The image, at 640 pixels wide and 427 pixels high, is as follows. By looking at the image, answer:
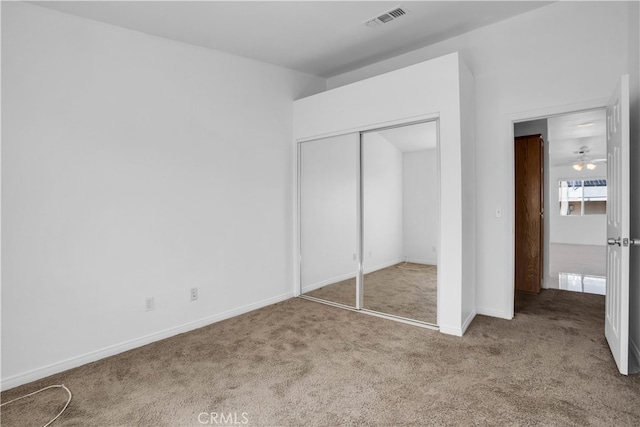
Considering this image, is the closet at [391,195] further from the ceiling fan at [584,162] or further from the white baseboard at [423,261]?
the ceiling fan at [584,162]

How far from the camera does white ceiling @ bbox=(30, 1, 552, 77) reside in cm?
262

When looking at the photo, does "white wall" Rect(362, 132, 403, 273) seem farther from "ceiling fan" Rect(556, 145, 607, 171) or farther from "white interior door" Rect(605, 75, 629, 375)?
"ceiling fan" Rect(556, 145, 607, 171)

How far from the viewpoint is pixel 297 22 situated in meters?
2.95

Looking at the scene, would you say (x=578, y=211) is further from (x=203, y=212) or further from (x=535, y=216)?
(x=203, y=212)

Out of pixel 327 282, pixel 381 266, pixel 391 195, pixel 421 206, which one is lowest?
pixel 327 282

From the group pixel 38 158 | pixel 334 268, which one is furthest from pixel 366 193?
pixel 38 158

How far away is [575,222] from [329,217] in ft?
31.9

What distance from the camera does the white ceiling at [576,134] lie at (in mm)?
4762

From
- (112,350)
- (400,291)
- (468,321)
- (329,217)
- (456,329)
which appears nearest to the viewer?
(112,350)

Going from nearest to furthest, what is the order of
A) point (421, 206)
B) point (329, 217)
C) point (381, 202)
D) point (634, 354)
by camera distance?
point (634, 354) < point (421, 206) < point (381, 202) < point (329, 217)

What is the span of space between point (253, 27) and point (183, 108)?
96 cm

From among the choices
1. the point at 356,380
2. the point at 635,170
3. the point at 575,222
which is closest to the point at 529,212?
the point at 635,170

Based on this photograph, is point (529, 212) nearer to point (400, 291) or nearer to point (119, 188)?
point (400, 291)

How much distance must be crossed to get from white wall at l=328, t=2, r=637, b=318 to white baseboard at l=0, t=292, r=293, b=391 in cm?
248
